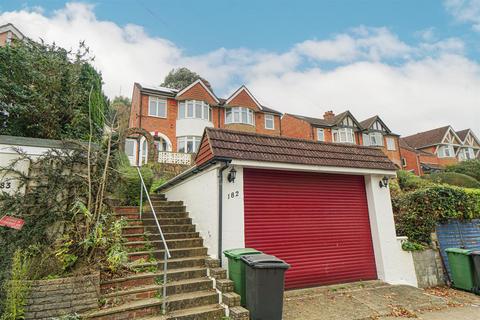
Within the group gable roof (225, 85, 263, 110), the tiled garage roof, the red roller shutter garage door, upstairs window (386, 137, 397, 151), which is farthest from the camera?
upstairs window (386, 137, 397, 151)

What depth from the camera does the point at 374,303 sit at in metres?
5.66

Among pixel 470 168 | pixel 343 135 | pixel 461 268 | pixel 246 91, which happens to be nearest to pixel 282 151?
pixel 461 268

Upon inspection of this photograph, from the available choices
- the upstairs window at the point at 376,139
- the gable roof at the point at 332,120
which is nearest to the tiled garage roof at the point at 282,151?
the gable roof at the point at 332,120

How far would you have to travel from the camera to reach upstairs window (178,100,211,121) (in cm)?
2234

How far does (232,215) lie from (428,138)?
45590mm

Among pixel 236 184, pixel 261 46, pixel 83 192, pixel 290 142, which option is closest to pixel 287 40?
pixel 261 46

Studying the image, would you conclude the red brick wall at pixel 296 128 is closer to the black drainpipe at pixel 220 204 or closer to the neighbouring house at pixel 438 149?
the neighbouring house at pixel 438 149

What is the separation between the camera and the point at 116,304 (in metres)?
4.16

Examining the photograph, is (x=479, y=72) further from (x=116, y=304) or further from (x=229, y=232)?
(x=116, y=304)

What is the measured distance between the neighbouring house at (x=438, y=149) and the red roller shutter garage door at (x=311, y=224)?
32.5 meters

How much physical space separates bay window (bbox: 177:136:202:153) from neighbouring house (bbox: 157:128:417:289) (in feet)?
45.1

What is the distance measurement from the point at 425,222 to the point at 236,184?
21.8 feet

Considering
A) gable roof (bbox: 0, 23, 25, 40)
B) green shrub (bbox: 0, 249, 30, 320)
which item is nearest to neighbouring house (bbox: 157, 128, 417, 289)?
green shrub (bbox: 0, 249, 30, 320)

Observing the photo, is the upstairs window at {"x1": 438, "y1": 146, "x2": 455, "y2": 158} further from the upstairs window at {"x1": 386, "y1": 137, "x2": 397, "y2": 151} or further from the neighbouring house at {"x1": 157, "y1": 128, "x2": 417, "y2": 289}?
the neighbouring house at {"x1": 157, "y1": 128, "x2": 417, "y2": 289}
